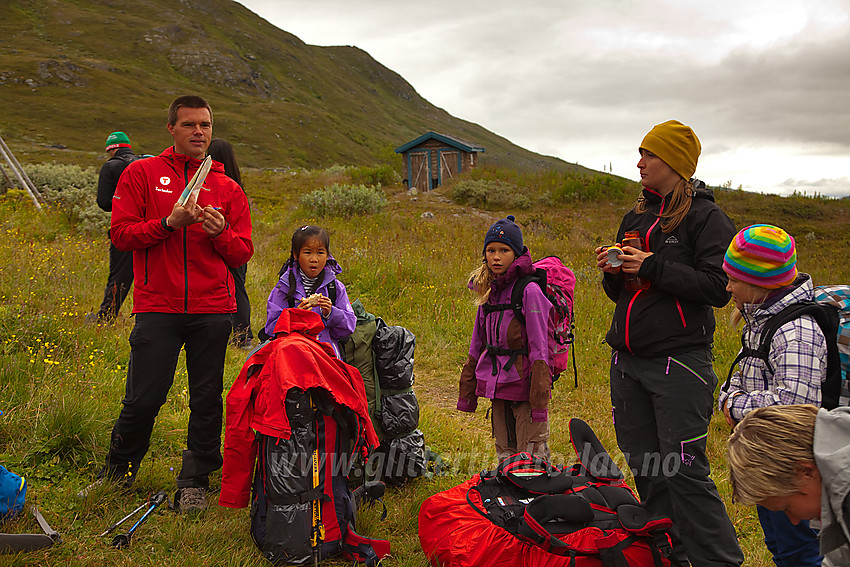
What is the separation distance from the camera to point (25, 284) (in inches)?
260

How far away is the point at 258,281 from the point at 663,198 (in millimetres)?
7682

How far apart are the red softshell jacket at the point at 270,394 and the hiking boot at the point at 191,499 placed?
45cm

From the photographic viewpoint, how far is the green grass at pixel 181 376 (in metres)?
3.24

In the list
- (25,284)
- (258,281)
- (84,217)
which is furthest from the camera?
(84,217)

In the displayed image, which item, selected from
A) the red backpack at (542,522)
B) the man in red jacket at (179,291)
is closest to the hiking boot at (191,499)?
the man in red jacket at (179,291)

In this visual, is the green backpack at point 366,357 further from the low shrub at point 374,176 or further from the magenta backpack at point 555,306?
the low shrub at point 374,176

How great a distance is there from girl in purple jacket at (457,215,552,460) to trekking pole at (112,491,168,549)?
2.00m

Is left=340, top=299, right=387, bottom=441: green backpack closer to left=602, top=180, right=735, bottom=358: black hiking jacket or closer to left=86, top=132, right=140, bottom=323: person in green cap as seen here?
left=602, top=180, right=735, bottom=358: black hiking jacket

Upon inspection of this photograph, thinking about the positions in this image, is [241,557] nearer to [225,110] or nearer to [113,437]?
[113,437]

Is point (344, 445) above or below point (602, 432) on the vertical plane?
above

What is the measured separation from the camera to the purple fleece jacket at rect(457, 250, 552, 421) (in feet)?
11.8

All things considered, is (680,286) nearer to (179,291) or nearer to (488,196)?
(179,291)

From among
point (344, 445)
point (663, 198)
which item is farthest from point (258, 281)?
point (663, 198)

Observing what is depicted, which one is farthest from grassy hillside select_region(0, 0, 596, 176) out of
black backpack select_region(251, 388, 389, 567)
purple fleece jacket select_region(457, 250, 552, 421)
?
black backpack select_region(251, 388, 389, 567)
